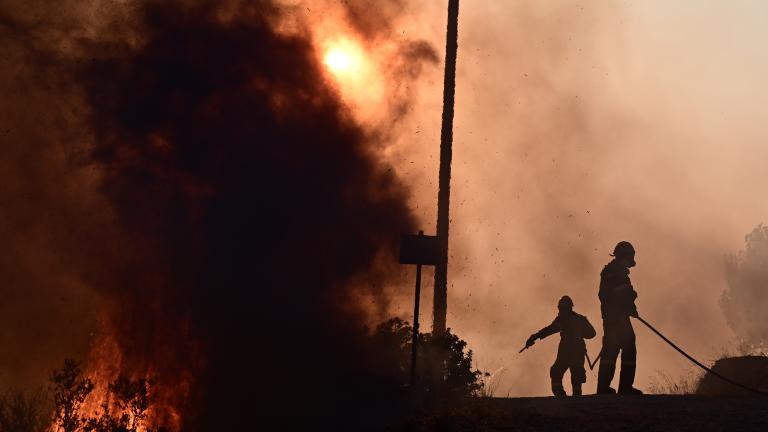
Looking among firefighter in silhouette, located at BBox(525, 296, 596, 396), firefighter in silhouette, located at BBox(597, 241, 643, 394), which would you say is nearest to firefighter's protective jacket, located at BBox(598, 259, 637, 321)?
firefighter in silhouette, located at BBox(597, 241, 643, 394)

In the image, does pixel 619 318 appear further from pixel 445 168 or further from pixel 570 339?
pixel 445 168

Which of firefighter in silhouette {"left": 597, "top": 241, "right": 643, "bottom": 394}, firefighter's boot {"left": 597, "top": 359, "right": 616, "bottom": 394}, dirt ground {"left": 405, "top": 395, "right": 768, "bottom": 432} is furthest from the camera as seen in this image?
firefighter's boot {"left": 597, "top": 359, "right": 616, "bottom": 394}

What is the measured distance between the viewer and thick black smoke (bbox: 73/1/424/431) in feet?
50.9

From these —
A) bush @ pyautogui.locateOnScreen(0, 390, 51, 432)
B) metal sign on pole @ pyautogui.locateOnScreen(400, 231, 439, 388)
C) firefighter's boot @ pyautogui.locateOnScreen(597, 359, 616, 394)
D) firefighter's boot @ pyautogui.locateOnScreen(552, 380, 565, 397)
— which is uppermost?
→ metal sign on pole @ pyautogui.locateOnScreen(400, 231, 439, 388)

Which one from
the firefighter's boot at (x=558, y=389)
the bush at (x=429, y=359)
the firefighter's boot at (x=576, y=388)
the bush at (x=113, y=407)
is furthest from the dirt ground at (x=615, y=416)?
the bush at (x=113, y=407)

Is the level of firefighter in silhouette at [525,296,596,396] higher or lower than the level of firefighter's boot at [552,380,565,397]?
higher

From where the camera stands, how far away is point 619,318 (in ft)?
45.0

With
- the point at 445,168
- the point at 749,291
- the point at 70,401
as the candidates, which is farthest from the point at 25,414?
the point at 749,291

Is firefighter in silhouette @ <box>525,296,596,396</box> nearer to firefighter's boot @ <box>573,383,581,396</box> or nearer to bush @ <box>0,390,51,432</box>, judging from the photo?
firefighter's boot @ <box>573,383,581,396</box>

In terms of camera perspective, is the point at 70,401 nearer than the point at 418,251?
No

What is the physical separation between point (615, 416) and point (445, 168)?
24.8 ft

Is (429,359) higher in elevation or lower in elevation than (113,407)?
higher

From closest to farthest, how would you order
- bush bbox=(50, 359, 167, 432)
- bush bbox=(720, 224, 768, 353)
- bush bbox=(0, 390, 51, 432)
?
bush bbox=(50, 359, 167, 432) → bush bbox=(0, 390, 51, 432) → bush bbox=(720, 224, 768, 353)

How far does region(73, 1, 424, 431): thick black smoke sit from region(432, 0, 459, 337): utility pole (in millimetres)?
1350
